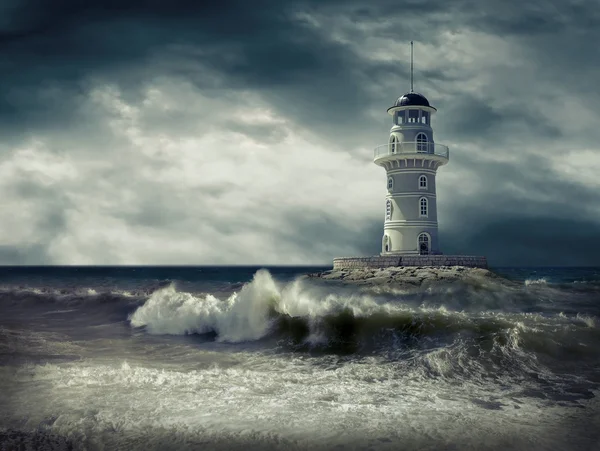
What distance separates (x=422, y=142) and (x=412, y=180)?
2.29m

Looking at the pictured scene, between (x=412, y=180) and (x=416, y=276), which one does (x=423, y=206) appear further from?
(x=416, y=276)

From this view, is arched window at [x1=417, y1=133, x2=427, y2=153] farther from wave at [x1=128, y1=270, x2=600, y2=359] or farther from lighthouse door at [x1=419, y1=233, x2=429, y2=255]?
wave at [x1=128, y1=270, x2=600, y2=359]

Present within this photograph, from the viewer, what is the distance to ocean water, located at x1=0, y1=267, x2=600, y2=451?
5484mm

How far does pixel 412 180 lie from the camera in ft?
95.3

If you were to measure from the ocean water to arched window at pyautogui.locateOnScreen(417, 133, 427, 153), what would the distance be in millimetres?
17787

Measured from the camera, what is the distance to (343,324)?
11.7m

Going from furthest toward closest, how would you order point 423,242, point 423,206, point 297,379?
point 423,206, point 423,242, point 297,379

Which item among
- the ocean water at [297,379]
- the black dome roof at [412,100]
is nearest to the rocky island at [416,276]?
the black dome roof at [412,100]

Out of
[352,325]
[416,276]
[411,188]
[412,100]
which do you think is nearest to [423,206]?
[411,188]

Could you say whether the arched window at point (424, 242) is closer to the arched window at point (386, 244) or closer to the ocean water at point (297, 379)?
the arched window at point (386, 244)

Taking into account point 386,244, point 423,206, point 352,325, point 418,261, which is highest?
point 423,206

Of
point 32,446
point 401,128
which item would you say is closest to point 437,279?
point 401,128

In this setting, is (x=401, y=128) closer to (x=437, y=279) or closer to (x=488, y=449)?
(x=437, y=279)

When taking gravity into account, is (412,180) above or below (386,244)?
above
